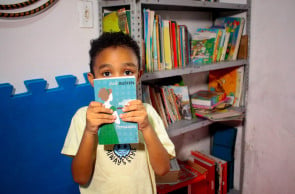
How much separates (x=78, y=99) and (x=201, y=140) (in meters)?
1.27

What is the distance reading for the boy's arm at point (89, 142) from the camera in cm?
70

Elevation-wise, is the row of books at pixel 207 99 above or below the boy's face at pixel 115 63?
below

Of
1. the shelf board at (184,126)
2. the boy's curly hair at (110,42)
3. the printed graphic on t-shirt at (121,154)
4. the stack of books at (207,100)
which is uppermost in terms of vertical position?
the boy's curly hair at (110,42)

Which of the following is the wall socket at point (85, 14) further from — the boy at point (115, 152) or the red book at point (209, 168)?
the red book at point (209, 168)

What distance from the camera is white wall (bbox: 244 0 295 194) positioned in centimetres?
150

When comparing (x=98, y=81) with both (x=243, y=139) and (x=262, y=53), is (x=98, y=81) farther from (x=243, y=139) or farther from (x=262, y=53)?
(x=243, y=139)

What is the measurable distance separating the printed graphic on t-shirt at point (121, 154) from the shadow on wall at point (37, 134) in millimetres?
441

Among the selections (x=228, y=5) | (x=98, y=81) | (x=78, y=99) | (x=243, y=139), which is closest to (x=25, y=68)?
(x=78, y=99)

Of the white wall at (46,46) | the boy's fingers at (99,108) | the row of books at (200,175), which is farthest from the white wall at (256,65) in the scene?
the boy's fingers at (99,108)

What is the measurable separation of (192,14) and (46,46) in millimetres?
1158

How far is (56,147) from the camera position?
1.16 meters

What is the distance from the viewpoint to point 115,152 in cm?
85

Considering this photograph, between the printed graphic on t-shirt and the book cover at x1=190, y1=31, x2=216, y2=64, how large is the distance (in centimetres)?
97

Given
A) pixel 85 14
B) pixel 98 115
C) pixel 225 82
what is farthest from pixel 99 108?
pixel 225 82
